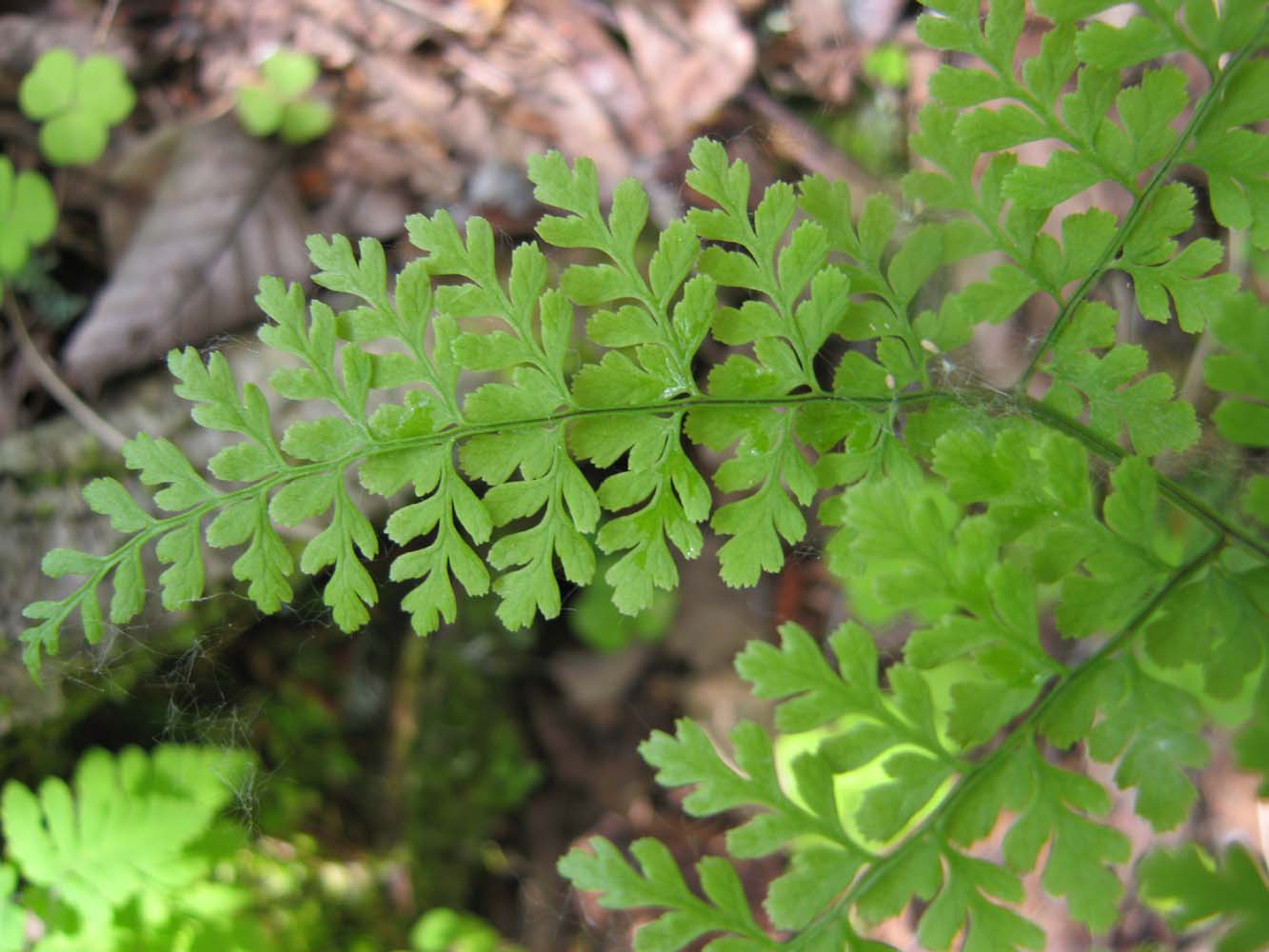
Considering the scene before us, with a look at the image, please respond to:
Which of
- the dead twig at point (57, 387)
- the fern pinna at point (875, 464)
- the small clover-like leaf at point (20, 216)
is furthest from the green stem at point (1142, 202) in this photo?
the small clover-like leaf at point (20, 216)

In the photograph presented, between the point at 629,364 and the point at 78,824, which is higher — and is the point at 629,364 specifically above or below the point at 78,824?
above

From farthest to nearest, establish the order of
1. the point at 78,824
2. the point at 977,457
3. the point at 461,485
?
the point at 78,824 → the point at 461,485 → the point at 977,457

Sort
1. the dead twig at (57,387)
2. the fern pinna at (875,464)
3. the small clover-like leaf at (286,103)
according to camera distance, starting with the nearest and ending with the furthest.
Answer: the fern pinna at (875,464) → the dead twig at (57,387) → the small clover-like leaf at (286,103)

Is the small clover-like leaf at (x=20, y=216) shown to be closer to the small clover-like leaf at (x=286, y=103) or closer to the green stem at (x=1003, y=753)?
the small clover-like leaf at (x=286, y=103)

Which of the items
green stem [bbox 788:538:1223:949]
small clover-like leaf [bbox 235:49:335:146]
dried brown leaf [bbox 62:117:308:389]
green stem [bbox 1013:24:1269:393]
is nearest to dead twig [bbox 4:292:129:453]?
dried brown leaf [bbox 62:117:308:389]

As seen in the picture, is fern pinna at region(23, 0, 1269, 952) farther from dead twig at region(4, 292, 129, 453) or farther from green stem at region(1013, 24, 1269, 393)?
dead twig at region(4, 292, 129, 453)

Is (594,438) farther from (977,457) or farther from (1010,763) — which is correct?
(1010,763)

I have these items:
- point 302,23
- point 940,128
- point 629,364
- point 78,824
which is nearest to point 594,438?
point 629,364

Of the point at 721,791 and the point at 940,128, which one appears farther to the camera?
the point at 940,128

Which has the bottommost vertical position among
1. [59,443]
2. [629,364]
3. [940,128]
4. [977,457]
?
[59,443]
